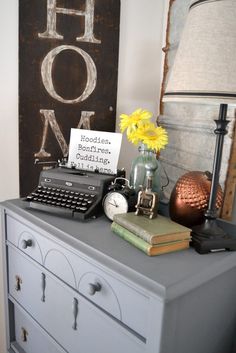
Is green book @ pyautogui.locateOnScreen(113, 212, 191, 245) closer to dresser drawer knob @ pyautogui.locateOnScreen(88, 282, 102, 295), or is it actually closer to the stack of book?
the stack of book

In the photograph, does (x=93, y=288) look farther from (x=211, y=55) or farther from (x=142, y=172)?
(x=211, y=55)

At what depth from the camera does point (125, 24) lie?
1.70 metres

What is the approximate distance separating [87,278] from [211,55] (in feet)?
2.39

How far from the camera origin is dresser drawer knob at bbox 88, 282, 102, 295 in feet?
2.95

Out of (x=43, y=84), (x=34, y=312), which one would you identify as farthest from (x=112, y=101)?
(x=34, y=312)

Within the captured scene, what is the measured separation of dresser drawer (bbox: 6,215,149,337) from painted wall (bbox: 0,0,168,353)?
43 cm

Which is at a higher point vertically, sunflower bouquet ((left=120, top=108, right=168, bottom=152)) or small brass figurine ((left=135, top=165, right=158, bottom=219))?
sunflower bouquet ((left=120, top=108, right=168, bottom=152))

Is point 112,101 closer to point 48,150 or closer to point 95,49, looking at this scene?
point 95,49

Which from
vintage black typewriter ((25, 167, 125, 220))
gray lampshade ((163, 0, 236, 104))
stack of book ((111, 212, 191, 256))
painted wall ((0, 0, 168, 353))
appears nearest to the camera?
gray lampshade ((163, 0, 236, 104))

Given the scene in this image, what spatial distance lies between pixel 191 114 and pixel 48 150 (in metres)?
0.77

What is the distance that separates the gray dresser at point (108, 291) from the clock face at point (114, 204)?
48mm

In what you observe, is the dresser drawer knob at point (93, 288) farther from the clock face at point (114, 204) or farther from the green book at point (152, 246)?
the clock face at point (114, 204)

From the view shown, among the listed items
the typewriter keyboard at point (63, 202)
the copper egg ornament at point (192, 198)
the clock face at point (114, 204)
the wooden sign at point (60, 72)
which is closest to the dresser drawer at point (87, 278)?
the typewriter keyboard at point (63, 202)

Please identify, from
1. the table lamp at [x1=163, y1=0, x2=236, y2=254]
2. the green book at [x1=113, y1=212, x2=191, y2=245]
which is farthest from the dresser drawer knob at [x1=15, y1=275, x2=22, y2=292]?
the table lamp at [x1=163, y1=0, x2=236, y2=254]
